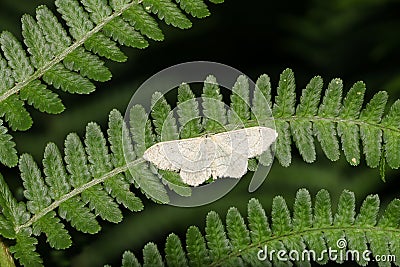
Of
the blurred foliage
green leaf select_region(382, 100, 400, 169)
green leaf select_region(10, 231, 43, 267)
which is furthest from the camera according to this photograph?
the blurred foliage

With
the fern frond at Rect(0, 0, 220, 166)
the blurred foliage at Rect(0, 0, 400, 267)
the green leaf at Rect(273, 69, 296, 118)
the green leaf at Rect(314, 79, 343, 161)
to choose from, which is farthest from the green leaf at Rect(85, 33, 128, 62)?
the blurred foliage at Rect(0, 0, 400, 267)

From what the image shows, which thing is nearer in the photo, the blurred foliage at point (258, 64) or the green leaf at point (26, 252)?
the green leaf at point (26, 252)

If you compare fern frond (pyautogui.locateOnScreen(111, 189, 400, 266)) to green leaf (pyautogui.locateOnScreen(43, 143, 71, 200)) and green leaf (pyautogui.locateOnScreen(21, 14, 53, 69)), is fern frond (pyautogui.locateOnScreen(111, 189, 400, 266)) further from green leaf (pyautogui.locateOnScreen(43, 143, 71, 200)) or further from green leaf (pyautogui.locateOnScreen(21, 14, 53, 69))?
green leaf (pyautogui.locateOnScreen(21, 14, 53, 69))

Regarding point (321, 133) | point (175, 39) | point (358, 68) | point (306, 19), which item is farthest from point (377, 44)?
point (321, 133)

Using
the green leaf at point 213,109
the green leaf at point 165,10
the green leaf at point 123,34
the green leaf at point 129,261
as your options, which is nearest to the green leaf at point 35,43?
the green leaf at point 123,34

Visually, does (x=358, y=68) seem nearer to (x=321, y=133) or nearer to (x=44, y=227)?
(x=321, y=133)

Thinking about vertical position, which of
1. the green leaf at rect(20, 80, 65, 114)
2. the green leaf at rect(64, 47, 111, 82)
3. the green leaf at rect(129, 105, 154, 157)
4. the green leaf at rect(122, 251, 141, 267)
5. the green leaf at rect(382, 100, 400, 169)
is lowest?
the green leaf at rect(122, 251, 141, 267)

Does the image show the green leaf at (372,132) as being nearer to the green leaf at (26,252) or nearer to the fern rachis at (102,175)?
the fern rachis at (102,175)

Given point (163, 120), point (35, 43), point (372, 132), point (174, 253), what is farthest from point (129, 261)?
point (372, 132)
